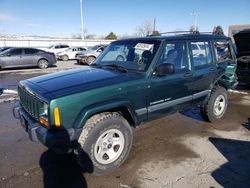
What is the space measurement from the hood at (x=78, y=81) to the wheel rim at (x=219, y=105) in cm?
269

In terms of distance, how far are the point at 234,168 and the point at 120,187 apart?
1.80 meters

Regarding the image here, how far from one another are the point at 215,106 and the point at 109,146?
3107mm

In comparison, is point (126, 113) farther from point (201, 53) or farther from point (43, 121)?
point (201, 53)

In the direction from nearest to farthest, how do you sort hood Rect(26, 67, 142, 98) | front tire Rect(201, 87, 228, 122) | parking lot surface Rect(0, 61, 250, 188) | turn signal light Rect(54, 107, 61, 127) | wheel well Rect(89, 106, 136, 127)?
turn signal light Rect(54, 107, 61, 127), hood Rect(26, 67, 142, 98), parking lot surface Rect(0, 61, 250, 188), wheel well Rect(89, 106, 136, 127), front tire Rect(201, 87, 228, 122)

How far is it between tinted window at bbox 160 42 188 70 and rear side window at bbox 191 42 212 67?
248 mm

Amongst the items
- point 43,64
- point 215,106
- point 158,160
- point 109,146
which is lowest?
point 158,160

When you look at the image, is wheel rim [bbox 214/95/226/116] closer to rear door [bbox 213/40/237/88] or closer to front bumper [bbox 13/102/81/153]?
rear door [bbox 213/40/237/88]

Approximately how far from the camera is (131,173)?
3.37 m

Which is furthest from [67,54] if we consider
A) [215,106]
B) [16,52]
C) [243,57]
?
[215,106]

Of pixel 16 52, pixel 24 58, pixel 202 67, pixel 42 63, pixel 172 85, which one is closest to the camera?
pixel 172 85

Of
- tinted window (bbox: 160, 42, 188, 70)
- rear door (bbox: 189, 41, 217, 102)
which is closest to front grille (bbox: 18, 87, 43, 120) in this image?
tinted window (bbox: 160, 42, 188, 70)

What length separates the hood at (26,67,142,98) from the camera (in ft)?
10.00

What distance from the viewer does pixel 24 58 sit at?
51.8ft

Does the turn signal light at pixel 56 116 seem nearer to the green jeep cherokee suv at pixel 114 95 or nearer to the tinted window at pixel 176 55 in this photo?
the green jeep cherokee suv at pixel 114 95
